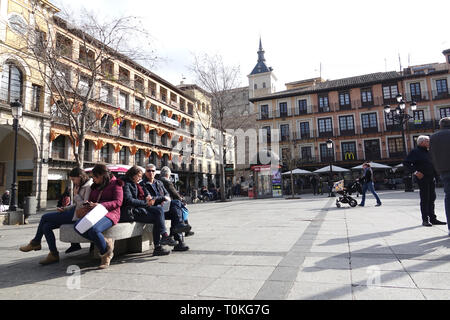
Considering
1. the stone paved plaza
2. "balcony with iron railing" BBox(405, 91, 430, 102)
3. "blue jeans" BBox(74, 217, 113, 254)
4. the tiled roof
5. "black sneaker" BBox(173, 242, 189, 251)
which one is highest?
the tiled roof

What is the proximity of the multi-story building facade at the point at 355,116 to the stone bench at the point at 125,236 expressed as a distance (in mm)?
28178

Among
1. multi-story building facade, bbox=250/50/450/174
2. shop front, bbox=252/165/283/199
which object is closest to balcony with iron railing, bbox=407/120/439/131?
multi-story building facade, bbox=250/50/450/174

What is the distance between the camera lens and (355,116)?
36.3 meters

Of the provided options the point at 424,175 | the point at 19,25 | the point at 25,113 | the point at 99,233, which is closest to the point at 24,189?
the point at 25,113

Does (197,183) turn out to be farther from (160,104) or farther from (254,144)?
(160,104)

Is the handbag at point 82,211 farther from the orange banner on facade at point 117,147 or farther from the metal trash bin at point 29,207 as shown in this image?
the orange banner on facade at point 117,147

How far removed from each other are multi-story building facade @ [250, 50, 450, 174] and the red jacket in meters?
28.9

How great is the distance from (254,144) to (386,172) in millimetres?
17984

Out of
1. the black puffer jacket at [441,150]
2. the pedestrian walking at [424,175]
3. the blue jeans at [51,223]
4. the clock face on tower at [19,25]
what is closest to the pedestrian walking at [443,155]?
the black puffer jacket at [441,150]

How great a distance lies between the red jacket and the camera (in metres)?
3.71

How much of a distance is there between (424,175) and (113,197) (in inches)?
232

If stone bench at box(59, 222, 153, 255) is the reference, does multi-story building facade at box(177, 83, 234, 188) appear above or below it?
above

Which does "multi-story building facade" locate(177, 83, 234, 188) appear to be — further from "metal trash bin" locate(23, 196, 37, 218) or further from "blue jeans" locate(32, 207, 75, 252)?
"blue jeans" locate(32, 207, 75, 252)
